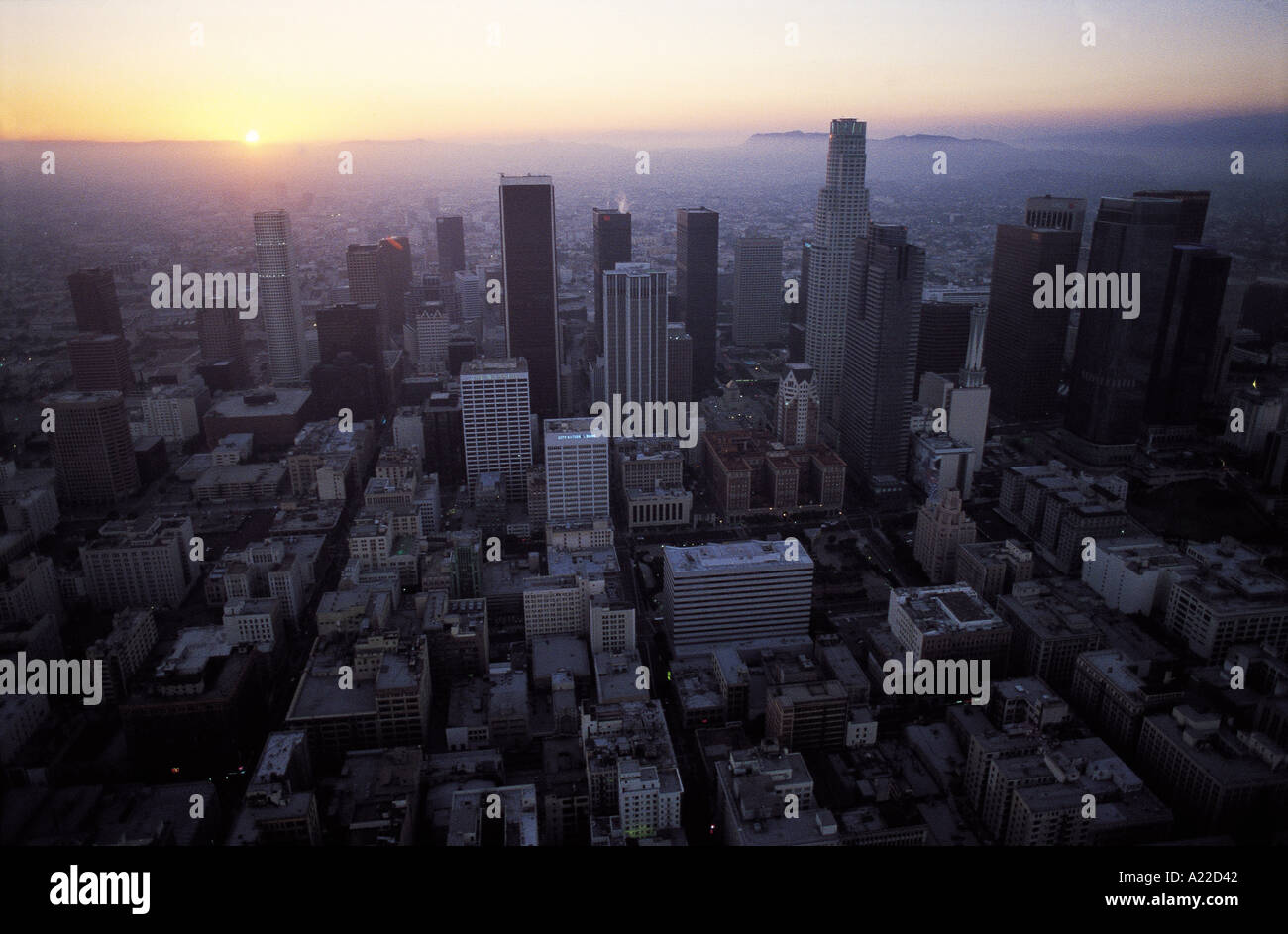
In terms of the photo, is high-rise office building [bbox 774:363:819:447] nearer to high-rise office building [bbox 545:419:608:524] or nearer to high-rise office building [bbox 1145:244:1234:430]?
high-rise office building [bbox 545:419:608:524]

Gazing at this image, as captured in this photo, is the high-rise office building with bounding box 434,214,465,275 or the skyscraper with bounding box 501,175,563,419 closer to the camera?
the skyscraper with bounding box 501,175,563,419

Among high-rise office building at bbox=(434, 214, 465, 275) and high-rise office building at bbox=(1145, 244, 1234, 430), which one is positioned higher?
high-rise office building at bbox=(434, 214, 465, 275)

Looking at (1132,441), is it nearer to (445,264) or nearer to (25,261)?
(25,261)

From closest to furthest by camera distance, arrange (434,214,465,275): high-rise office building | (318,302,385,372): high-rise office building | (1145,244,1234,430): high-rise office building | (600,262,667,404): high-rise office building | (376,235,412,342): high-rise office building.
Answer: (1145,244,1234,430): high-rise office building < (600,262,667,404): high-rise office building < (318,302,385,372): high-rise office building < (376,235,412,342): high-rise office building < (434,214,465,275): high-rise office building

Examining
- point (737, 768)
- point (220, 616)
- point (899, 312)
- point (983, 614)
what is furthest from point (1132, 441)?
point (220, 616)

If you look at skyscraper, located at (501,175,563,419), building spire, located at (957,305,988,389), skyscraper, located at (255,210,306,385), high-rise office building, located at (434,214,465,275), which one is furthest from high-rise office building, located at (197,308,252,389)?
building spire, located at (957,305,988,389)

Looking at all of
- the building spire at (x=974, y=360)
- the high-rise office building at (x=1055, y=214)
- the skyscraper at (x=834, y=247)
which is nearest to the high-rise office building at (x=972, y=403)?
the building spire at (x=974, y=360)
